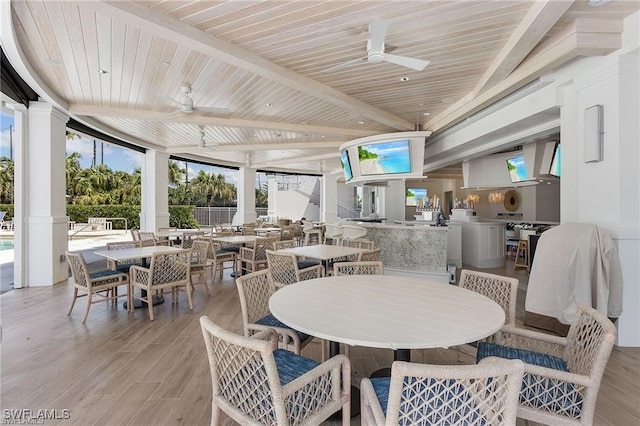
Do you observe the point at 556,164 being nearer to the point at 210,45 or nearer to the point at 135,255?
the point at 210,45

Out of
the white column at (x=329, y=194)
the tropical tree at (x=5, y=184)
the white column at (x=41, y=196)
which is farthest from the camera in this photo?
the white column at (x=329, y=194)

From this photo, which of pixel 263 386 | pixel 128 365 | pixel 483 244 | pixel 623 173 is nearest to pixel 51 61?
pixel 128 365

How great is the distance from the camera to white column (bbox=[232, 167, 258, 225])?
1243cm

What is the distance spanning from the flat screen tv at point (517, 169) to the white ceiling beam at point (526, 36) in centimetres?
407

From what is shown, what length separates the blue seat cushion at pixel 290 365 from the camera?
169 cm

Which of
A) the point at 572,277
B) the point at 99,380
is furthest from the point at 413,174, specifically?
the point at 99,380

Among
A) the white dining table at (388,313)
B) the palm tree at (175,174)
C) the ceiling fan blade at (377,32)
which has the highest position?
the palm tree at (175,174)

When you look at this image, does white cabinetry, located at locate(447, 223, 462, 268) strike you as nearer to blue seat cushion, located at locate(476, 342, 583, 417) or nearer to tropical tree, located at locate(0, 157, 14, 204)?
blue seat cushion, located at locate(476, 342, 583, 417)

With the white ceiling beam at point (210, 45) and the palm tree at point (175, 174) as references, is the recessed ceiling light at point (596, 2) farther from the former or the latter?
the palm tree at point (175, 174)

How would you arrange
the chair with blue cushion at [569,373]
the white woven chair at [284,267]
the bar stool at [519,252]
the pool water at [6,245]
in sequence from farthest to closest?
the pool water at [6,245] < the bar stool at [519,252] < the white woven chair at [284,267] < the chair with blue cushion at [569,373]

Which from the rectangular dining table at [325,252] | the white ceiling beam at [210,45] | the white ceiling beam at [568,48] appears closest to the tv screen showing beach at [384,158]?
the white ceiling beam at [210,45]

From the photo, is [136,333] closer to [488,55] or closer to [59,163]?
[59,163]

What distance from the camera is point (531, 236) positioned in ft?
19.7

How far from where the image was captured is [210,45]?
124 inches
